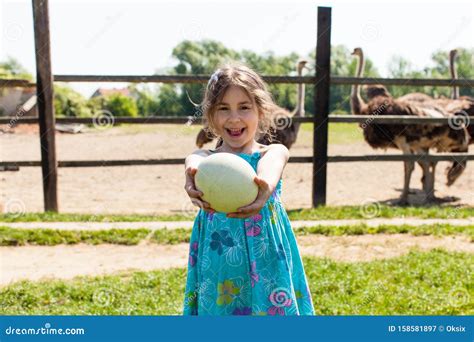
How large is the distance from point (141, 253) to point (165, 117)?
2376 mm

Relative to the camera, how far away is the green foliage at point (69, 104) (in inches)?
1036

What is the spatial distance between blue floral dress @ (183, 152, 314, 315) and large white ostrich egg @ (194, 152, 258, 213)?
163 millimetres

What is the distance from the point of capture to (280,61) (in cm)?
3947

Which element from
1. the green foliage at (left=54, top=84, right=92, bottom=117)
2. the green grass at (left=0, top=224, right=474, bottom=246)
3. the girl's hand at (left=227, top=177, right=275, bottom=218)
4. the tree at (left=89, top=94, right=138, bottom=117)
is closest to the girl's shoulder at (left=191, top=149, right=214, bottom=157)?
the girl's hand at (left=227, top=177, right=275, bottom=218)

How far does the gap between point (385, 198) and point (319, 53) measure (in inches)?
91.6

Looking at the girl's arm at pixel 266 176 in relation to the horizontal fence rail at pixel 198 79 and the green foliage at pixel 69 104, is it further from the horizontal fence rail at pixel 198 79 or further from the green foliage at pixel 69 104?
the green foliage at pixel 69 104

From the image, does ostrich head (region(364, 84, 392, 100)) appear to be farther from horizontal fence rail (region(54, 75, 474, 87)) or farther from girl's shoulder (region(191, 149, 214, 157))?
girl's shoulder (region(191, 149, 214, 157))

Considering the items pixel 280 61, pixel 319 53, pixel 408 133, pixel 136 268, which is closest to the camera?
pixel 136 268

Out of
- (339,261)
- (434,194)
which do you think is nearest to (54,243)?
(339,261)

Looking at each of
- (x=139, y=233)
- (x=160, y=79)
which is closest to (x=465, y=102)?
(x=160, y=79)

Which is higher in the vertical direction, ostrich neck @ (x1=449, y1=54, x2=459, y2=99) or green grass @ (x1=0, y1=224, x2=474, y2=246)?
ostrich neck @ (x1=449, y1=54, x2=459, y2=99)

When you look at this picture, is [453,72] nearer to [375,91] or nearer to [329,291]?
[375,91]

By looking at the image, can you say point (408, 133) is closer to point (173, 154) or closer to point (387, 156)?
point (387, 156)

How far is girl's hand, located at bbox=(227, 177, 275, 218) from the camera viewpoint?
79.9 inches
